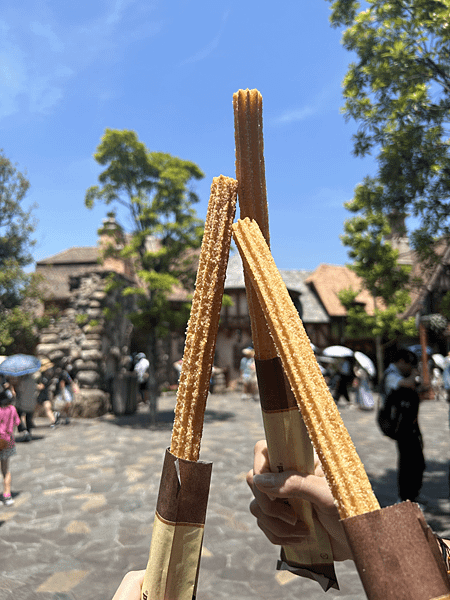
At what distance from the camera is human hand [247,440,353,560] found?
993mm

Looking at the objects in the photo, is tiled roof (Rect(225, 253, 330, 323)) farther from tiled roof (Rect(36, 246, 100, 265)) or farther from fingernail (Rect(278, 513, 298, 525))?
fingernail (Rect(278, 513, 298, 525))

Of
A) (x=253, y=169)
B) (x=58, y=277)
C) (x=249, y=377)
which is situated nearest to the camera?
(x=253, y=169)

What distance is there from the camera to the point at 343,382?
15.7m

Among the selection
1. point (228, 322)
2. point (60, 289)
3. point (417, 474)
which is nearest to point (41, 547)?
point (417, 474)

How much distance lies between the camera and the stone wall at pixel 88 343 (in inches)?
569

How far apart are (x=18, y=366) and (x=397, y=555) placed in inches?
416

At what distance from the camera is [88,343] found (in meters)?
15.1

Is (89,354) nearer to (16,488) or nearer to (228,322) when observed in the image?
(16,488)

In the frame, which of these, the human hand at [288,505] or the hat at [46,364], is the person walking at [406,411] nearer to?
the human hand at [288,505]

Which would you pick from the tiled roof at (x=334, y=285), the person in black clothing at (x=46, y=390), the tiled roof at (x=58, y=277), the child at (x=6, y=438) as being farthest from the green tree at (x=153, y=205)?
the tiled roof at (x=334, y=285)

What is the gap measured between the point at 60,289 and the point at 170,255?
15.3 m

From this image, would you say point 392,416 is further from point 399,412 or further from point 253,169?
point 253,169

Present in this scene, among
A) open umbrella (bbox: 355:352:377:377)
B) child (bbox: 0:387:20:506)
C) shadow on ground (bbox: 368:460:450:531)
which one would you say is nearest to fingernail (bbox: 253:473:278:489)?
shadow on ground (bbox: 368:460:450:531)

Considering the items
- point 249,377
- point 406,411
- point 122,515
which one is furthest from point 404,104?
point 249,377
